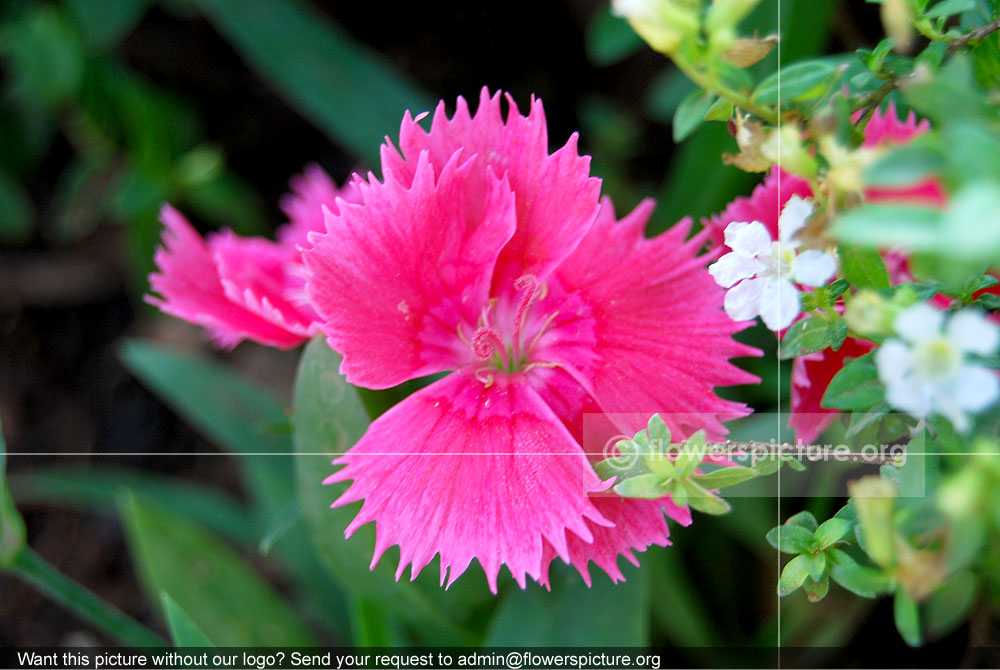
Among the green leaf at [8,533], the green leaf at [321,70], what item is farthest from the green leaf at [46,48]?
the green leaf at [8,533]

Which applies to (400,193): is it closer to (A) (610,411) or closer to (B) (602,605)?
(A) (610,411)

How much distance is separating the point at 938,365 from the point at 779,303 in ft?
0.40

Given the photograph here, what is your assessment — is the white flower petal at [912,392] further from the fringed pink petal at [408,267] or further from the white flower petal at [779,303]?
the fringed pink petal at [408,267]

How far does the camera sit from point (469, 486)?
2.13ft

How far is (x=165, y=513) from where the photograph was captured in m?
1.17

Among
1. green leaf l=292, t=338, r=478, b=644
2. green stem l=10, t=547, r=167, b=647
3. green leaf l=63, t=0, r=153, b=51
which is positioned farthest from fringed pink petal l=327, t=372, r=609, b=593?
green leaf l=63, t=0, r=153, b=51

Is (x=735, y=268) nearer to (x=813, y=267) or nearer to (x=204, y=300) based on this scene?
(x=813, y=267)

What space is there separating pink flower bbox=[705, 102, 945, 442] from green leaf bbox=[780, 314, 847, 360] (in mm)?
81

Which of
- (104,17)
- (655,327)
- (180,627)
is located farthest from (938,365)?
(104,17)

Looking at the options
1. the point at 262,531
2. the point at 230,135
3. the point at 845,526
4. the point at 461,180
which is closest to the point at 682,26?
the point at 461,180

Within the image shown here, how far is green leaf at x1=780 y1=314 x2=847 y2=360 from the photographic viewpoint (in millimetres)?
559

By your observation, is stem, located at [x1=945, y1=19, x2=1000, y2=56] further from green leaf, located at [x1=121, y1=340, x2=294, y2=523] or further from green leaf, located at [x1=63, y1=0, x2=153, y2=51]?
green leaf, located at [x1=63, y1=0, x2=153, y2=51]

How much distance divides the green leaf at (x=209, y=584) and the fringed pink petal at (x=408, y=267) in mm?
577

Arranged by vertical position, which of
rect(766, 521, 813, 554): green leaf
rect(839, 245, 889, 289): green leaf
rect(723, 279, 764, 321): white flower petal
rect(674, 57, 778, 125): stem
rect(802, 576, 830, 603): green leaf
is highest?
rect(674, 57, 778, 125): stem
